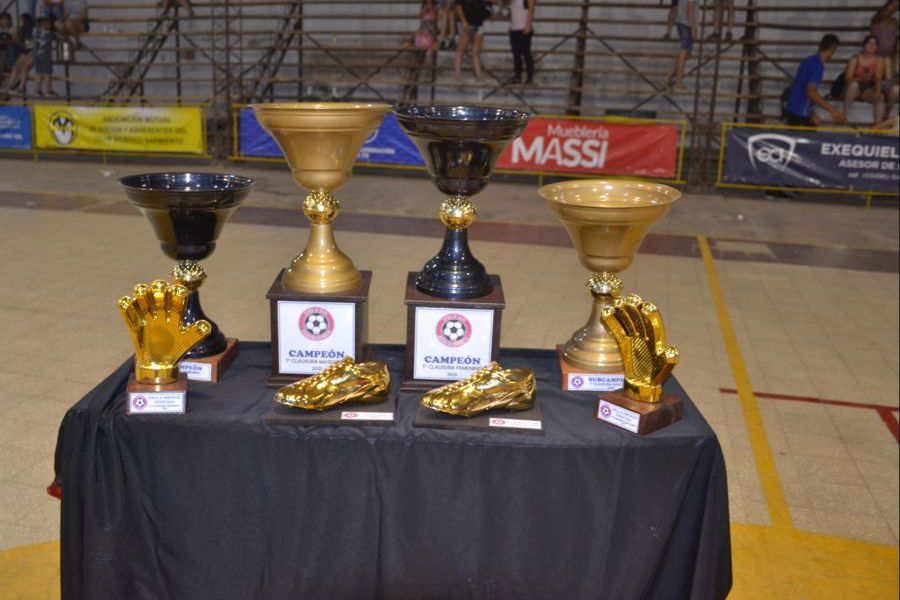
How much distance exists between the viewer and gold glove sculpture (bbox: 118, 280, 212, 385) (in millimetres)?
1993

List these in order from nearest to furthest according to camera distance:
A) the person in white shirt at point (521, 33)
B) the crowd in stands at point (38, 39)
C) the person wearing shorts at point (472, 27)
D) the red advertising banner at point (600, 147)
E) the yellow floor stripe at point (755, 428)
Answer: the yellow floor stripe at point (755, 428) → the crowd in stands at point (38, 39) → the red advertising banner at point (600, 147) → the person in white shirt at point (521, 33) → the person wearing shorts at point (472, 27)

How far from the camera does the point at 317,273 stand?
7.23 ft

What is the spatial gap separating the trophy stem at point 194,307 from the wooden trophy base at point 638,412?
1014 millimetres

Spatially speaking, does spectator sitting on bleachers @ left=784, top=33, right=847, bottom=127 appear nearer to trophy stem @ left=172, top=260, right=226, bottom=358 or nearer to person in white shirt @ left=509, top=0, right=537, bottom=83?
person in white shirt @ left=509, top=0, right=537, bottom=83

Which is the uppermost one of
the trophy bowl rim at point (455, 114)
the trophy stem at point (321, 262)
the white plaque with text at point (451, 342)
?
the trophy bowl rim at point (455, 114)

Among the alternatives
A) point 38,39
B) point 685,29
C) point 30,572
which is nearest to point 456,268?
point 30,572

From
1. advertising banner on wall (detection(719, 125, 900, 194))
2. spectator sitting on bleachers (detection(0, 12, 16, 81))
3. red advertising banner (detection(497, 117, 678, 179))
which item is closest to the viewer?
advertising banner on wall (detection(719, 125, 900, 194))

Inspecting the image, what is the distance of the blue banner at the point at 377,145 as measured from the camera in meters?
11.9

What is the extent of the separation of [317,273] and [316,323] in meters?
0.13

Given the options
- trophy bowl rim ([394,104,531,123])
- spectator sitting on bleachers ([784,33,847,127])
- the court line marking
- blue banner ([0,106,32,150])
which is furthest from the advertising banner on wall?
blue banner ([0,106,32,150])

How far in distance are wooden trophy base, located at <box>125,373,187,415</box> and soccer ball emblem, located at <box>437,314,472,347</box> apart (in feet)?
2.11

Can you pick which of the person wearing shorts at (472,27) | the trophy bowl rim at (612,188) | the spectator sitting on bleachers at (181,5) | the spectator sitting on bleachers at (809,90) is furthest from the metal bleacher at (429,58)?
the trophy bowl rim at (612,188)

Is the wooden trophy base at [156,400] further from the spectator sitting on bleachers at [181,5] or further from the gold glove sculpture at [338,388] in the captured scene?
the spectator sitting on bleachers at [181,5]

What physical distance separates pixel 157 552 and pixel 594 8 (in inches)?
555
